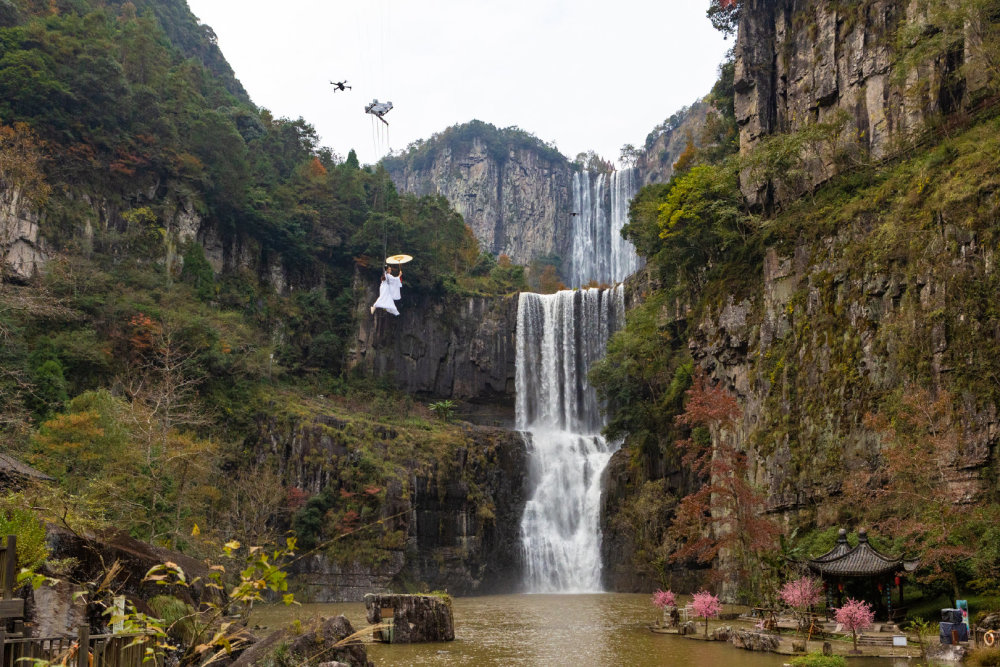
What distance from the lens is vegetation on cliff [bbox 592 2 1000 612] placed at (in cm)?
1886

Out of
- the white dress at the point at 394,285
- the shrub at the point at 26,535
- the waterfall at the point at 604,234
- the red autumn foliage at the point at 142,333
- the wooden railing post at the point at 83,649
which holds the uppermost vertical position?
the waterfall at the point at 604,234

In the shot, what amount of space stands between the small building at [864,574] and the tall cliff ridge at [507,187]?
2593 inches

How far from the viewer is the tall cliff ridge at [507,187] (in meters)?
85.0

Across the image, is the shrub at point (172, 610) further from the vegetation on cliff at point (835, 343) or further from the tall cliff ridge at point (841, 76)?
the tall cliff ridge at point (841, 76)

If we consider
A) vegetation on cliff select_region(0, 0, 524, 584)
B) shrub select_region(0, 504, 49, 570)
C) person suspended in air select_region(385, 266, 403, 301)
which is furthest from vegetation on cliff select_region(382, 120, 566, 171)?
shrub select_region(0, 504, 49, 570)

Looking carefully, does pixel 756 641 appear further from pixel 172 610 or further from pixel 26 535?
pixel 26 535

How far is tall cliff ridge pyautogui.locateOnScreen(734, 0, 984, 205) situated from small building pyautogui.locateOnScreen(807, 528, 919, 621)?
580 inches

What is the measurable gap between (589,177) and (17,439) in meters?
65.3

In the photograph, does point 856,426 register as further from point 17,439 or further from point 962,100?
point 17,439

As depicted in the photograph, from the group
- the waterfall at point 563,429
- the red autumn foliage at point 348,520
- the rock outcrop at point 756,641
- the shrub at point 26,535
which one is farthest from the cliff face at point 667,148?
the shrub at point 26,535

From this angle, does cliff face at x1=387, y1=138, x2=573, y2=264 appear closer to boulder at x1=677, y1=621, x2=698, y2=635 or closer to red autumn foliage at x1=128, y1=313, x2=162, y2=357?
red autumn foliage at x1=128, y1=313, x2=162, y2=357

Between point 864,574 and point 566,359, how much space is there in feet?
98.6

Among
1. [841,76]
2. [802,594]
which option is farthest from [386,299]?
[802,594]

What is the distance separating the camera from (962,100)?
24.7 meters
